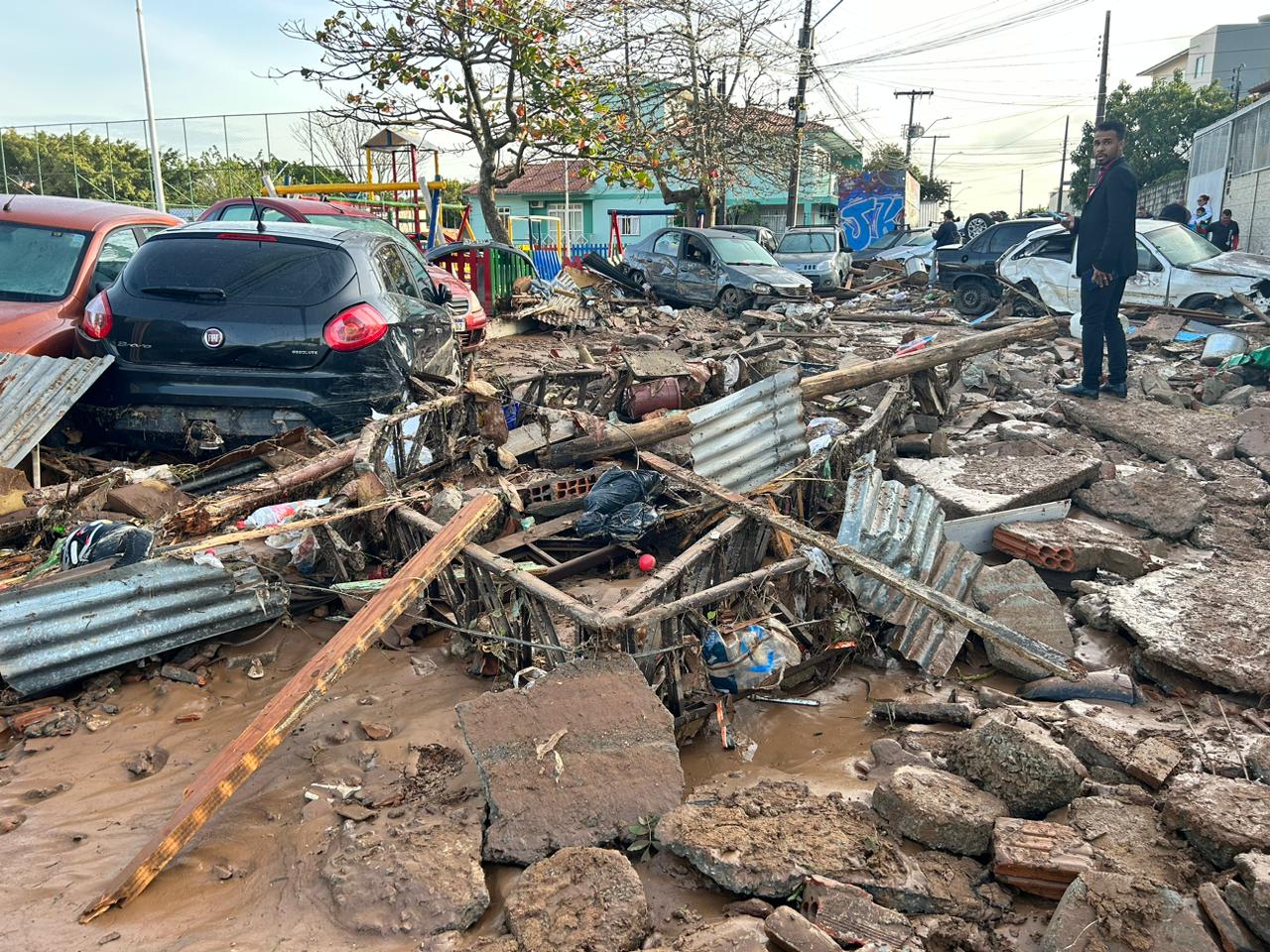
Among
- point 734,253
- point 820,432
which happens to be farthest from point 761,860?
point 734,253

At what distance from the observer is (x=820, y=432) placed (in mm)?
5902

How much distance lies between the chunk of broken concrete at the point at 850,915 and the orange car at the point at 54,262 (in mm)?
6108

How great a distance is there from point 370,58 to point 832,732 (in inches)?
604

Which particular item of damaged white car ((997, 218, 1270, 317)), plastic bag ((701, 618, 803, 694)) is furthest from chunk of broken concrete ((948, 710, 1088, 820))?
damaged white car ((997, 218, 1270, 317))

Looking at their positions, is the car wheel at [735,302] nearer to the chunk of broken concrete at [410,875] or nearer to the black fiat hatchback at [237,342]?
the black fiat hatchback at [237,342]

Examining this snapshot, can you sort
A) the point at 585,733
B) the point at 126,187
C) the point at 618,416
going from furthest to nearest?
the point at 126,187
the point at 618,416
the point at 585,733

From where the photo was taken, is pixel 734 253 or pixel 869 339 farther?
pixel 734 253

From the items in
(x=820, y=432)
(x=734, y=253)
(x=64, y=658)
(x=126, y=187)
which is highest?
(x=126, y=187)

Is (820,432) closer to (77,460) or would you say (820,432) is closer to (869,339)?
(77,460)

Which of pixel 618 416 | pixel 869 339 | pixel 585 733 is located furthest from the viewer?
pixel 869 339

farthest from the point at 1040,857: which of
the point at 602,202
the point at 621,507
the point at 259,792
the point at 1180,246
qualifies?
the point at 602,202

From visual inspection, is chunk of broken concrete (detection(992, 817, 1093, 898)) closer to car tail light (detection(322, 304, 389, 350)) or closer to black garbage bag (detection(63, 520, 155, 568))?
black garbage bag (detection(63, 520, 155, 568))

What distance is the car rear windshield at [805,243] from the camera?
68.6 ft

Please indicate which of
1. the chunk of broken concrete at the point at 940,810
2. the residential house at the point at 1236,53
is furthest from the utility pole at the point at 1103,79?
the chunk of broken concrete at the point at 940,810
